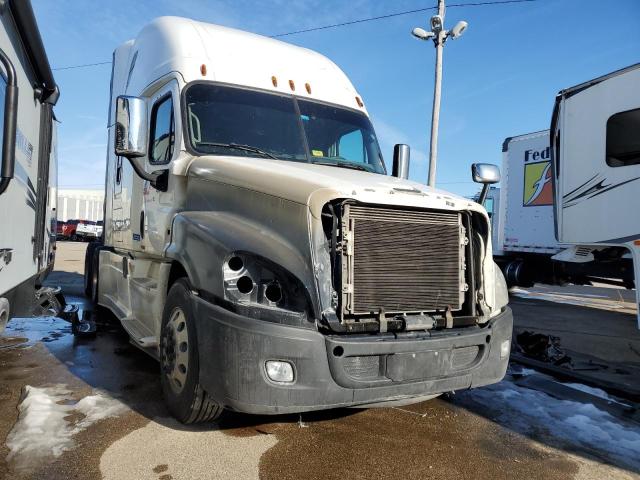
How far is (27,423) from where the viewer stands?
357 centimetres

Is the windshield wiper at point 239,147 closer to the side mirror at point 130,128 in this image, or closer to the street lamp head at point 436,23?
Answer: the side mirror at point 130,128

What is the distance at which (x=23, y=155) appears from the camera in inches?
172

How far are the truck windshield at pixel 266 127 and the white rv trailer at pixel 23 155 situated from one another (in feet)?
4.25

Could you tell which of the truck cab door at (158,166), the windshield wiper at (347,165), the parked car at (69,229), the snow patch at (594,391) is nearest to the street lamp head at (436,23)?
the windshield wiper at (347,165)

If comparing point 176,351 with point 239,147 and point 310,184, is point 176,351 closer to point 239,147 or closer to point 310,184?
point 310,184

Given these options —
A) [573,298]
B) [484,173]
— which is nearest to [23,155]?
[484,173]

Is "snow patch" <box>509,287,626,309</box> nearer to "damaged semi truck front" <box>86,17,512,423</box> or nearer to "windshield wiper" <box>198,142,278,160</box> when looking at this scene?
"damaged semi truck front" <box>86,17,512,423</box>

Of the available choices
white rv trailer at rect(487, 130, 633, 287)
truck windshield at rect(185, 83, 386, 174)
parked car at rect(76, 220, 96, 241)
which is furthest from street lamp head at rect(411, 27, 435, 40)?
parked car at rect(76, 220, 96, 241)

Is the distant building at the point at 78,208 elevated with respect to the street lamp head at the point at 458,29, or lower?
lower

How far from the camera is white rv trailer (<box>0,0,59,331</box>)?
10.9 ft

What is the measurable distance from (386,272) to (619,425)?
7.96 feet

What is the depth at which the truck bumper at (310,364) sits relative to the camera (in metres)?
2.83

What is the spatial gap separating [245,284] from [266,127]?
1786mm

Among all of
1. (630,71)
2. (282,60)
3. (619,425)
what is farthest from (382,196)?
(630,71)
